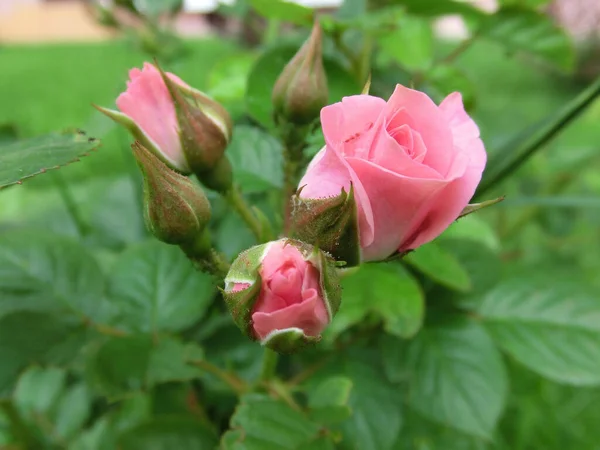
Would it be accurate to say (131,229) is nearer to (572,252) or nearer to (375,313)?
(375,313)

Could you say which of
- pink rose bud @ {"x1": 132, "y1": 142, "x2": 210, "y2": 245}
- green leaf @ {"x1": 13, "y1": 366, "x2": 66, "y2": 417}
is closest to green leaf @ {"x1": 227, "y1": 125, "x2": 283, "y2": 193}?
pink rose bud @ {"x1": 132, "y1": 142, "x2": 210, "y2": 245}

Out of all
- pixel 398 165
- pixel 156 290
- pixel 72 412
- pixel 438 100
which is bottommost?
pixel 72 412

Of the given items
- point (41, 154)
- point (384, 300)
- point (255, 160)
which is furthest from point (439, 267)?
point (41, 154)

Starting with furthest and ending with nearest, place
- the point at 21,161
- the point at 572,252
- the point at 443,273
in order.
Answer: the point at 572,252 → the point at 443,273 → the point at 21,161

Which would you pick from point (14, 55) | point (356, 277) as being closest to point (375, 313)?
point (356, 277)

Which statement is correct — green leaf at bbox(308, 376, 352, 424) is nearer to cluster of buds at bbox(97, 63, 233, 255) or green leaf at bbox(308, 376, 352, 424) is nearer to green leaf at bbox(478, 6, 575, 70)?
cluster of buds at bbox(97, 63, 233, 255)

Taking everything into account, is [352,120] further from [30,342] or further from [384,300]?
[30,342]
